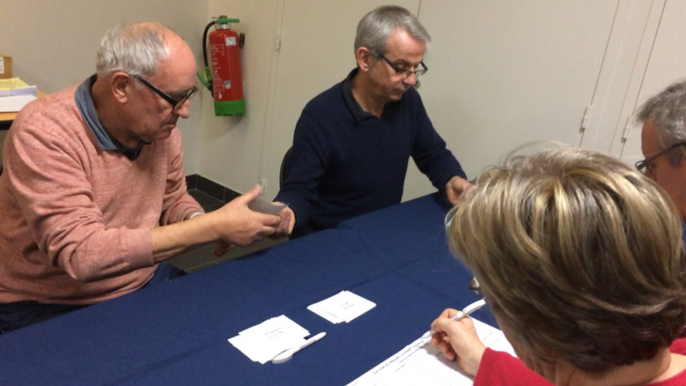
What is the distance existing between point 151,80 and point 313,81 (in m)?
1.97

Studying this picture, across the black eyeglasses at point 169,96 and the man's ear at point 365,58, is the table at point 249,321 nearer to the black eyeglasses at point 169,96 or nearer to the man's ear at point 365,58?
the black eyeglasses at point 169,96

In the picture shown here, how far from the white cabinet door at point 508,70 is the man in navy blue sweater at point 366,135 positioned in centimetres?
46

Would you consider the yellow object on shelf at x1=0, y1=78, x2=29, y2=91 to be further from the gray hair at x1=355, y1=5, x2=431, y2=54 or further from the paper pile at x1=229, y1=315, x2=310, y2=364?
the paper pile at x1=229, y1=315, x2=310, y2=364

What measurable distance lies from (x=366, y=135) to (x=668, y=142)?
1077 mm

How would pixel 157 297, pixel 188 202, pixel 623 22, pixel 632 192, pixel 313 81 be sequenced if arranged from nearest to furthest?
pixel 632 192 → pixel 157 297 → pixel 188 202 → pixel 623 22 → pixel 313 81

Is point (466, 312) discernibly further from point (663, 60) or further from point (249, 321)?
point (663, 60)

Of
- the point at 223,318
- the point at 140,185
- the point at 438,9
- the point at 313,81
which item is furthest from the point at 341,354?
the point at 313,81

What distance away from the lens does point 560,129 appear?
7.49ft

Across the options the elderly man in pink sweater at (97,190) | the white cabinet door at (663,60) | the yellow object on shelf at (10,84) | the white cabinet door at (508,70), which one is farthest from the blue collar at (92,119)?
the white cabinet door at (663,60)

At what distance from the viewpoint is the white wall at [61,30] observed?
Result: 9.20 feet

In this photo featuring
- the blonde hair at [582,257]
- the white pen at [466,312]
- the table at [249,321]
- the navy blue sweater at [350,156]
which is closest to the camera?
the blonde hair at [582,257]

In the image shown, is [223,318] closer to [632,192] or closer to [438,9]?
[632,192]

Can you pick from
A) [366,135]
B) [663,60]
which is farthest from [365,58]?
[663,60]

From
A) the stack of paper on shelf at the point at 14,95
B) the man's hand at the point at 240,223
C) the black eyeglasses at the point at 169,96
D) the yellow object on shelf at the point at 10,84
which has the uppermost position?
the black eyeglasses at the point at 169,96
